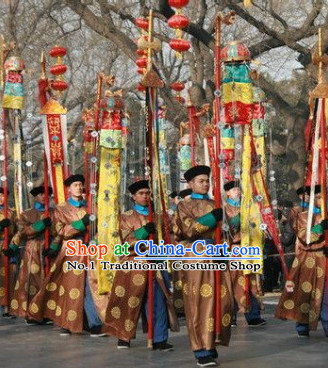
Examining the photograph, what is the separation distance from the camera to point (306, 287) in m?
9.98

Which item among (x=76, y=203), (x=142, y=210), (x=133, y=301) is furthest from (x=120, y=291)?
(x=76, y=203)

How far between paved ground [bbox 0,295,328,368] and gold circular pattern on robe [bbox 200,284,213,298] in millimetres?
610

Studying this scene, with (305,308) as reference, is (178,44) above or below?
above

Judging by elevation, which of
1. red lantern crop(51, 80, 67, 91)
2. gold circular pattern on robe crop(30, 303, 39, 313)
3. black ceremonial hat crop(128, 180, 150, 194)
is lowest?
gold circular pattern on robe crop(30, 303, 39, 313)

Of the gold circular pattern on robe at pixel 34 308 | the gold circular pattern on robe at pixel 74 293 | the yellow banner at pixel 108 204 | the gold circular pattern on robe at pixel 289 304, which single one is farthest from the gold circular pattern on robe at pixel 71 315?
the gold circular pattern on robe at pixel 289 304

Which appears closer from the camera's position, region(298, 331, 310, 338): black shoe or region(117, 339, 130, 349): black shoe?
region(117, 339, 130, 349): black shoe

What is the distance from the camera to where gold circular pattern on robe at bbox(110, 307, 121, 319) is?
941cm

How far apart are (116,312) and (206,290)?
1.33 metres

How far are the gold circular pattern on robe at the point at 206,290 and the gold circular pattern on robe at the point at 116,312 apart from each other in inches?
49.4

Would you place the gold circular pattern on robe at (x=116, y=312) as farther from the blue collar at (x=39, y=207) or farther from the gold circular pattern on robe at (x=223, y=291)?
the blue collar at (x=39, y=207)

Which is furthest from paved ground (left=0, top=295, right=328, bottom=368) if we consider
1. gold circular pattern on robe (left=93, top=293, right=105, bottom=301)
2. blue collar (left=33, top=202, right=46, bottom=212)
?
blue collar (left=33, top=202, right=46, bottom=212)

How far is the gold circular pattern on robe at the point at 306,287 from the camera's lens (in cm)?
997

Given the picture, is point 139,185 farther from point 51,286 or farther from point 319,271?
point 51,286

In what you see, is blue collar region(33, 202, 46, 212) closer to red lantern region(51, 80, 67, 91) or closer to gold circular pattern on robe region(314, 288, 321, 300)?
red lantern region(51, 80, 67, 91)
